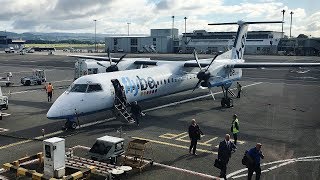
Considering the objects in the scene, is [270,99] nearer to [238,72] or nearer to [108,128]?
[238,72]

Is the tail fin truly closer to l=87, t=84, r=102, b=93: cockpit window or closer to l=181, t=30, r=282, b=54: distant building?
l=87, t=84, r=102, b=93: cockpit window

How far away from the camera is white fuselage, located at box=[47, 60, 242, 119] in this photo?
2102 centimetres

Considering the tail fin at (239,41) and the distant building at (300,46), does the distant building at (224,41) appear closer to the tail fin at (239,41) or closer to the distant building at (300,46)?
the distant building at (300,46)

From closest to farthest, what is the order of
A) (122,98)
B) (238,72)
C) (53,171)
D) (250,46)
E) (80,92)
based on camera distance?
1. (53,171)
2. (80,92)
3. (122,98)
4. (238,72)
5. (250,46)

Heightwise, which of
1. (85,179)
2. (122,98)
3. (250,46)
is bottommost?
(85,179)

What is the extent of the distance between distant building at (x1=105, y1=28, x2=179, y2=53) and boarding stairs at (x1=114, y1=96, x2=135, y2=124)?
431 ft

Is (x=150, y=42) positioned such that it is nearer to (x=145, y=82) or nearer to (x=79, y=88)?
(x=145, y=82)

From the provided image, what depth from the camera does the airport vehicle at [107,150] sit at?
1502cm

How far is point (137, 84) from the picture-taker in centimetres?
2514

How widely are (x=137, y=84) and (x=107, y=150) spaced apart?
10.5 meters

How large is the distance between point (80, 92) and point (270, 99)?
2058 cm

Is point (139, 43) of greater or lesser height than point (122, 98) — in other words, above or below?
above

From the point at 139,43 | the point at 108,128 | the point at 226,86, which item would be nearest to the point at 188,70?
the point at 226,86

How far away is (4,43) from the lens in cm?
19650
